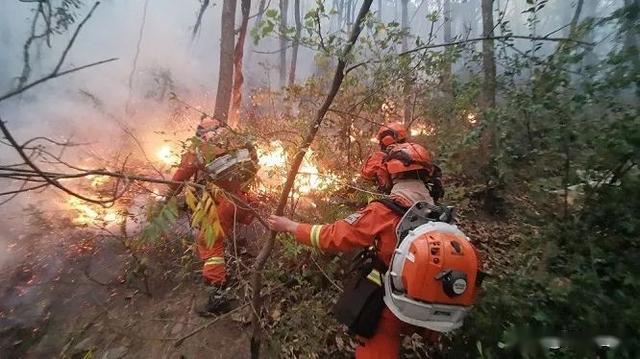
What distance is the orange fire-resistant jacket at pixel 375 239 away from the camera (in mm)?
2967

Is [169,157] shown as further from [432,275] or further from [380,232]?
[432,275]

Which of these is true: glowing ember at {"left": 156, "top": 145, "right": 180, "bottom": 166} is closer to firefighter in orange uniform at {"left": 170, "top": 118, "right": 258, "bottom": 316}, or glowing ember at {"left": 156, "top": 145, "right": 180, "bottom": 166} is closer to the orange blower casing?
firefighter in orange uniform at {"left": 170, "top": 118, "right": 258, "bottom": 316}

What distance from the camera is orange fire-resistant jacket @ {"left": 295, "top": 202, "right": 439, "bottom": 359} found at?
117 inches

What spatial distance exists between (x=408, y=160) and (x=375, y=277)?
1.00m

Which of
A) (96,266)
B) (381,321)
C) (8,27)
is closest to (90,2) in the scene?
(8,27)

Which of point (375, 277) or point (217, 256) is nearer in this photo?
point (375, 277)

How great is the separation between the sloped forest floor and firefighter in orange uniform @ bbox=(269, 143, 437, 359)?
2.52 ft

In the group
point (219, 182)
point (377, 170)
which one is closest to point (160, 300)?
point (219, 182)

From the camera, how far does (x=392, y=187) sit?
10.9 ft

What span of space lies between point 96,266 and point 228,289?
2585 mm

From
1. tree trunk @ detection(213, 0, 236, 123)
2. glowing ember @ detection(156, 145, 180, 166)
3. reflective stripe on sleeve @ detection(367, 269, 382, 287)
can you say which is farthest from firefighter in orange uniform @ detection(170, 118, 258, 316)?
tree trunk @ detection(213, 0, 236, 123)

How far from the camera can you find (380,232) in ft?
9.79

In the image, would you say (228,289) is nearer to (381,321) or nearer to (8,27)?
(381,321)

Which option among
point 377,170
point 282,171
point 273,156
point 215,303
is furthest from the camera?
point 282,171
